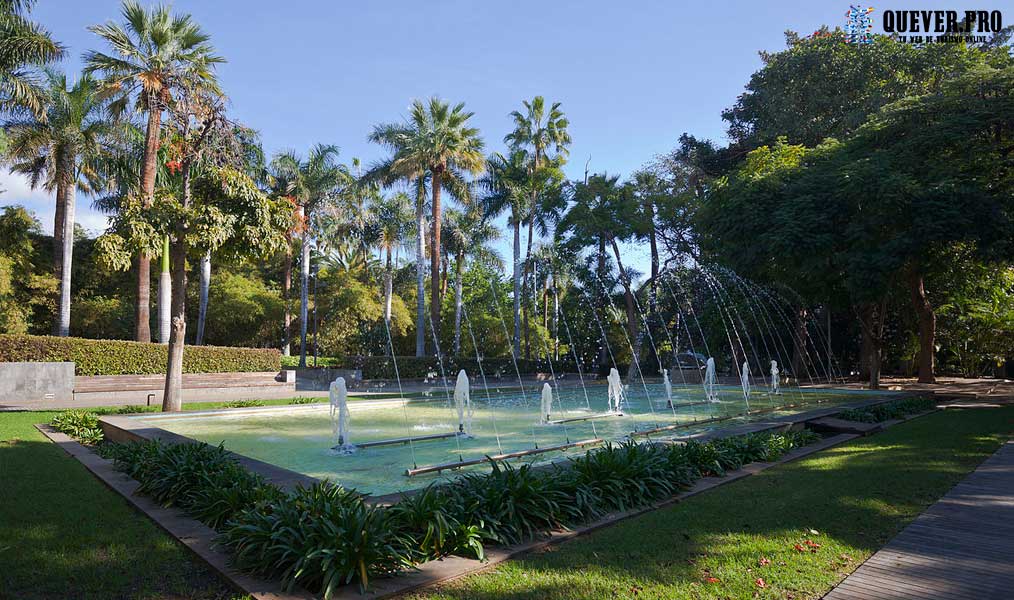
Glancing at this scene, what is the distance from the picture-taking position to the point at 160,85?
69.8 ft

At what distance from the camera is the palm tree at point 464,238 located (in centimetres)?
4069

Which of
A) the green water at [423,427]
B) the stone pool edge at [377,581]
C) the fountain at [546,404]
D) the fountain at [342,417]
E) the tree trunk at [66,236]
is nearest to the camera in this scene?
the stone pool edge at [377,581]

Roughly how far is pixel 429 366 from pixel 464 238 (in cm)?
1184

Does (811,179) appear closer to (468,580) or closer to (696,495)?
(696,495)

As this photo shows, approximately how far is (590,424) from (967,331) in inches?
882

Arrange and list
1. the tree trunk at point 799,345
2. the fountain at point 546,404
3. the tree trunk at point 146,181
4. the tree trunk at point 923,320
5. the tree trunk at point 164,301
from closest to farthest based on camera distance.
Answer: the fountain at point 546,404
the tree trunk at point 164,301
the tree trunk at point 923,320
the tree trunk at point 146,181
the tree trunk at point 799,345

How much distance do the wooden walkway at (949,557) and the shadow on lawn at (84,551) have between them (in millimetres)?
4460

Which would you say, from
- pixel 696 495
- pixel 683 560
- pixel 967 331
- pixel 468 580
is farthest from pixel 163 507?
pixel 967 331

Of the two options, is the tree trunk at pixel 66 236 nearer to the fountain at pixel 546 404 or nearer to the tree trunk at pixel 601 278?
the fountain at pixel 546 404

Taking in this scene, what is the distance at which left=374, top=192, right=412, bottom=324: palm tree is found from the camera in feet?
134

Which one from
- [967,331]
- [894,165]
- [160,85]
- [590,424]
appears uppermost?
[160,85]

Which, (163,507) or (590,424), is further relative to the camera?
(590,424)

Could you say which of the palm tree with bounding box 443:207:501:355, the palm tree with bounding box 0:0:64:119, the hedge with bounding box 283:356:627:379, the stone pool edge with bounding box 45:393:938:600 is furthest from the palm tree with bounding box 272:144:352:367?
the stone pool edge with bounding box 45:393:938:600

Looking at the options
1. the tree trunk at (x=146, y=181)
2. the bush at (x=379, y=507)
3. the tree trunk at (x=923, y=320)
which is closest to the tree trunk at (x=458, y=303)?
the tree trunk at (x=146, y=181)
